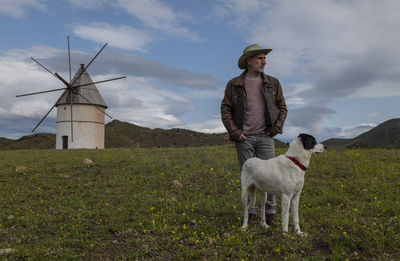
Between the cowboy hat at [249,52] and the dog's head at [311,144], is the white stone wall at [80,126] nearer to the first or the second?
the cowboy hat at [249,52]

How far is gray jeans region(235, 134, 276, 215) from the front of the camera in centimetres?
671

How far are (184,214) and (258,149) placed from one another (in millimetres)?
2471

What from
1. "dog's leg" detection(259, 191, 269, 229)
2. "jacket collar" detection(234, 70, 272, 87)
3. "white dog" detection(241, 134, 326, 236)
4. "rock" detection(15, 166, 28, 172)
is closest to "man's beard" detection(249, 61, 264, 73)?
"jacket collar" detection(234, 70, 272, 87)

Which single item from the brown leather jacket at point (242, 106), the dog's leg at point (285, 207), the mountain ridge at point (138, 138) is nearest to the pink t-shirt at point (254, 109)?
the brown leather jacket at point (242, 106)

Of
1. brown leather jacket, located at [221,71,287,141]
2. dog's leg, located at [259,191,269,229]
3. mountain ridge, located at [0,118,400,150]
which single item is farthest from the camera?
mountain ridge, located at [0,118,400,150]

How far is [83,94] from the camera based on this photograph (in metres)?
36.2

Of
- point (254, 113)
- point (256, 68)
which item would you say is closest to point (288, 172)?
point (254, 113)

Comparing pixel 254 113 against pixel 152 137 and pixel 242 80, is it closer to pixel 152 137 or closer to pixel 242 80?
pixel 242 80

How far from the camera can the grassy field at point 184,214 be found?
18.6 feet

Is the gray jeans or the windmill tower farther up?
the windmill tower

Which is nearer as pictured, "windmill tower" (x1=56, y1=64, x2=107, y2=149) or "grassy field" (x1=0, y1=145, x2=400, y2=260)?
"grassy field" (x1=0, y1=145, x2=400, y2=260)

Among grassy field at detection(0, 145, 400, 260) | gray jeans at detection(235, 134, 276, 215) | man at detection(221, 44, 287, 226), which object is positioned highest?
man at detection(221, 44, 287, 226)

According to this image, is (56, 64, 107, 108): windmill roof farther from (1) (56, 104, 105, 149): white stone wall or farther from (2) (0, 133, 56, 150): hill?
(2) (0, 133, 56, 150): hill

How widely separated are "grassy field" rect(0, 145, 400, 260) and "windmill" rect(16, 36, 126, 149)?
20861 mm
